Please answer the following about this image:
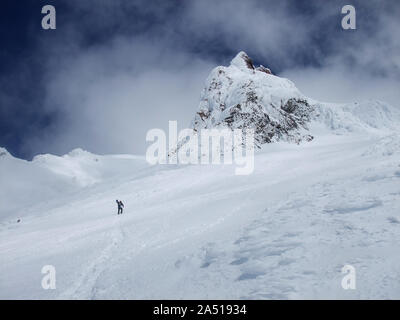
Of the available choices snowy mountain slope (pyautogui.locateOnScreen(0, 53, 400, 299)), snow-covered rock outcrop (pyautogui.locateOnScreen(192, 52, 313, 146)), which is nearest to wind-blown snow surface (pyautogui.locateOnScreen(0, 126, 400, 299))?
snowy mountain slope (pyautogui.locateOnScreen(0, 53, 400, 299))

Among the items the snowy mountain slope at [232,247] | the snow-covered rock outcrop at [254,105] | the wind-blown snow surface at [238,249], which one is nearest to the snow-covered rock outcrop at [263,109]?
the snow-covered rock outcrop at [254,105]

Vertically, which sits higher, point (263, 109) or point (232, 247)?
point (263, 109)

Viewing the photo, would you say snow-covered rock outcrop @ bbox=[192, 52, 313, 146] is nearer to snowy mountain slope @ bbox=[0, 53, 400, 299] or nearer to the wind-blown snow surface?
snowy mountain slope @ bbox=[0, 53, 400, 299]

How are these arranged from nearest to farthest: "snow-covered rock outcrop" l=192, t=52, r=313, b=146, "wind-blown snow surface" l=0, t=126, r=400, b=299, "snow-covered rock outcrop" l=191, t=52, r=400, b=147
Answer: "wind-blown snow surface" l=0, t=126, r=400, b=299
"snow-covered rock outcrop" l=192, t=52, r=313, b=146
"snow-covered rock outcrop" l=191, t=52, r=400, b=147

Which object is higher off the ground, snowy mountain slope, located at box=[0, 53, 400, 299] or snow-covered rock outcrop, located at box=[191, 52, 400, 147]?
snow-covered rock outcrop, located at box=[191, 52, 400, 147]

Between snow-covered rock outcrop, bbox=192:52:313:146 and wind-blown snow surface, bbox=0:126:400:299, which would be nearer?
wind-blown snow surface, bbox=0:126:400:299

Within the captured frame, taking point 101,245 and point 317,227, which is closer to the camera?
point 317,227

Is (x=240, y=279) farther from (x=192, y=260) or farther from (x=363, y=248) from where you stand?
(x=363, y=248)

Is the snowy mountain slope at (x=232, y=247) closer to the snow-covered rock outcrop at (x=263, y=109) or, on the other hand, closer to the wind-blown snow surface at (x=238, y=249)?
the wind-blown snow surface at (x=238, y=249)

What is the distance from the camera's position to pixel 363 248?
7.80 metres

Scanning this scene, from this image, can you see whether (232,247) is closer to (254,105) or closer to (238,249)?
(238,249)

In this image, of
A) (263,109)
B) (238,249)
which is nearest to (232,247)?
(238,249)
